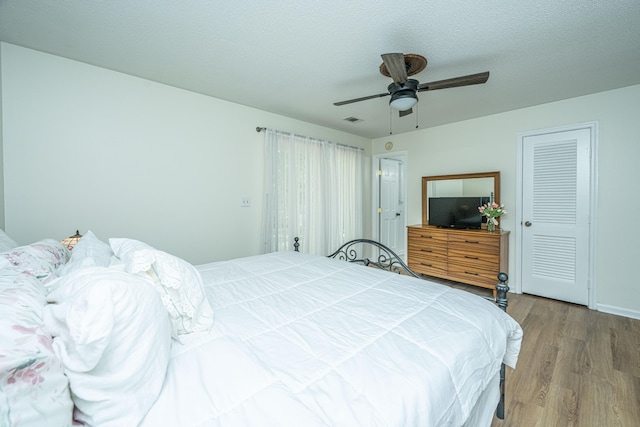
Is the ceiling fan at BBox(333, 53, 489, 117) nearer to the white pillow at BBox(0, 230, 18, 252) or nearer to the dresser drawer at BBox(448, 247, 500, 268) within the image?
the dresser drawer at BBox(448, 247, 500, 268)

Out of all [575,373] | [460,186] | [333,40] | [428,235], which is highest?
[333,40]

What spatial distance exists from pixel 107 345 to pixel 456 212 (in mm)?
4215

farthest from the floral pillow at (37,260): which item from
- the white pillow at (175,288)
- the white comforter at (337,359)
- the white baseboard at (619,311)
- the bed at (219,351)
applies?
the white baseboard at (619,311)

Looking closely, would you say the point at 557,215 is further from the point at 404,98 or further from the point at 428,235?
the point at 404,98

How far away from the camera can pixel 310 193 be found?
12.9 feet

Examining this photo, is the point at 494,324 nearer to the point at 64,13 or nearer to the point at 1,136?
the point at 64,13

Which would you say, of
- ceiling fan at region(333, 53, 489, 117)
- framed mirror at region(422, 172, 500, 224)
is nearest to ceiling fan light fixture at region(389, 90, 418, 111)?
ceiling fan at region(333, 53, 489, 117)

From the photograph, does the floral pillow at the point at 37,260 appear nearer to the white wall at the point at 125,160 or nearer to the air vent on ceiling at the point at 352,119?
the white wall at the point at 125,160

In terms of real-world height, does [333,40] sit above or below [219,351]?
above

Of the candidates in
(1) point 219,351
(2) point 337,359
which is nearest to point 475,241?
(2) point 337,359

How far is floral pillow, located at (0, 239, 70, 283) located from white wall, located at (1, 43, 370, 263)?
1.10m

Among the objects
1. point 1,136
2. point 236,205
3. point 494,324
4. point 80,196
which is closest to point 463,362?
point 494,324

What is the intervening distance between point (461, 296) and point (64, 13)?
10.2ft

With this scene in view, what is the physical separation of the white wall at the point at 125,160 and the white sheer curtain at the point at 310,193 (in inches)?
7.8
